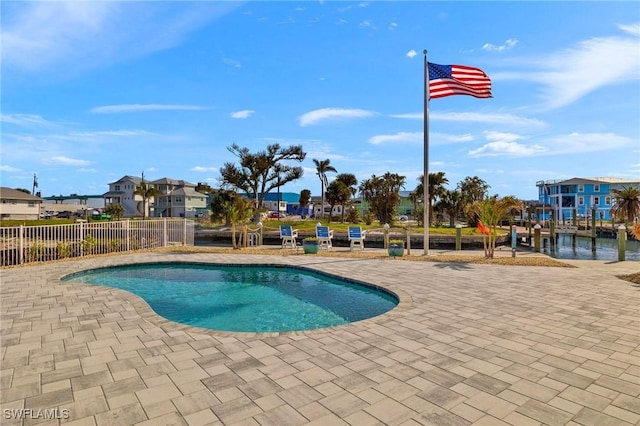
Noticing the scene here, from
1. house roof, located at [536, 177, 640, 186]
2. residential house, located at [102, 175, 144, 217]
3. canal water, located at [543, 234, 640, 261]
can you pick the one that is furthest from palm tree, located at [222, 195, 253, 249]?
house roof, located at [536, 177, 640, 186]

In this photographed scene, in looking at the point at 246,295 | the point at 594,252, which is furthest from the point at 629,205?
the point at 246,295

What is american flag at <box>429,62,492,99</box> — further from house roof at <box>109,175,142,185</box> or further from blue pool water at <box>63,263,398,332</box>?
house roof at <box>109,175,142,185</box>

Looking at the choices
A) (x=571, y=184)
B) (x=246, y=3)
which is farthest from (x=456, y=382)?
(x=571, y=184)

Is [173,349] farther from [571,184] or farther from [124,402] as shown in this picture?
[571,184]

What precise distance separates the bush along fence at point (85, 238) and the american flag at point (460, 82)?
1267 cm

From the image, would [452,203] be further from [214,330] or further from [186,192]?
[186,192]

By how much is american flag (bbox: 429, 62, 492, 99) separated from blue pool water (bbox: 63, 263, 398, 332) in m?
8.02

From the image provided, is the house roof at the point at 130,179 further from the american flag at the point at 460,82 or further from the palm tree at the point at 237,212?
the american flag at the point at 460,82

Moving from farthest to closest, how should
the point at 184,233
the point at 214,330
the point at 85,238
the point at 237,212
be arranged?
1. the point at 184,233
2. the point at 237,212
3. the point at 85,238
4. the point at 214,330

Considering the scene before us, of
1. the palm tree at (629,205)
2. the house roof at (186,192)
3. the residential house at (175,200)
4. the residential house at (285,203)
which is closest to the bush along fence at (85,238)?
the palm tree at (629,205)

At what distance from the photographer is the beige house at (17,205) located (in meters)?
42.5

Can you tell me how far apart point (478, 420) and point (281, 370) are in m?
1.90

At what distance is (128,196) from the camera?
2450 inches

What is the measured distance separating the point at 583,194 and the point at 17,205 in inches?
3166
